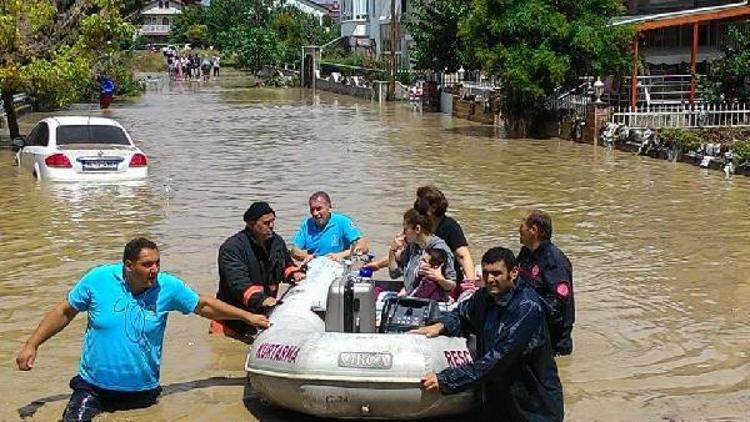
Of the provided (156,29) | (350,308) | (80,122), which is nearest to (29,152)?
(80,122)

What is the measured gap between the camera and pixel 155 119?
37562mm

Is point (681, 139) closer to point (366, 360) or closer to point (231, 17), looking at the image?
point (366, 360)

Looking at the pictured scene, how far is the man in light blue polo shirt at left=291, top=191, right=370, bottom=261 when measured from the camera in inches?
393

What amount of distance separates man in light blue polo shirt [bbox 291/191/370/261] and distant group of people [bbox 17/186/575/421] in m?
1.13

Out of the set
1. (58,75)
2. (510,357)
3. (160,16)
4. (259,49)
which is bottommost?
(510,357)

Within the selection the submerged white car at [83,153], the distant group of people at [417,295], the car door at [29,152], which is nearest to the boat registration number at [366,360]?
the distant group of people at [417,295]

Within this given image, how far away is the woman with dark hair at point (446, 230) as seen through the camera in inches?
339

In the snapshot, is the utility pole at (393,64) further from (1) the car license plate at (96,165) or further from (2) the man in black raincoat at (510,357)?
(2) the man in black raincoat at (510,357)

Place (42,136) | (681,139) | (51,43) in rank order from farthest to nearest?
(51,43) → (681,139) → (42,136)

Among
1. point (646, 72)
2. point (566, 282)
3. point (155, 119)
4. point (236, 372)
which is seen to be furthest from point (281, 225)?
point (155, 119)

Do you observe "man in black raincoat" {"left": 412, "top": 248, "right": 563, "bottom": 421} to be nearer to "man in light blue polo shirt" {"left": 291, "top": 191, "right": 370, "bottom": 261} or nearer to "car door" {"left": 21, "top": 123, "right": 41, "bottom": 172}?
"man in light blue polo shirt" {"left": 291, "top": 191, "right": 370, "bottom": 261}

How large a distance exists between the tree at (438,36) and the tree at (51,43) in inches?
653

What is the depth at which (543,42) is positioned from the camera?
29.2 m

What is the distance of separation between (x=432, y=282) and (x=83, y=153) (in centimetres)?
1143
